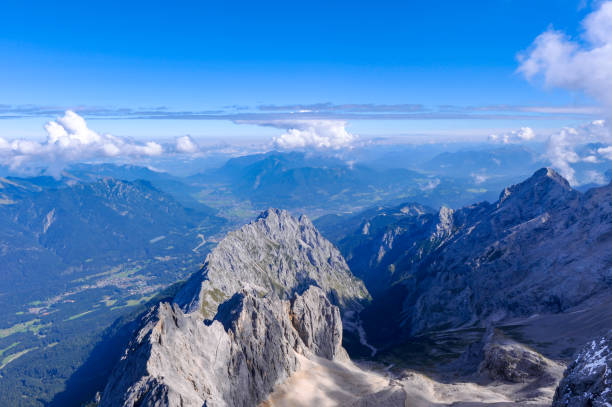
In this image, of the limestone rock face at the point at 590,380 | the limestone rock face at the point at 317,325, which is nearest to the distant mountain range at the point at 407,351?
the limestone rock face at the point at 590,380

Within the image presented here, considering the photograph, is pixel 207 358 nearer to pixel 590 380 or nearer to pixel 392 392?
pixel 392 392

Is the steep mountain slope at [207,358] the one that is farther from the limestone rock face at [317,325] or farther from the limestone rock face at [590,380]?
the limestone rock face at [590,380]

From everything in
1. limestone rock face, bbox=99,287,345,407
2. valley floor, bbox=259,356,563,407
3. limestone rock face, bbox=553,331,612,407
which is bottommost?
valley floor, bbox=259,356,563,407

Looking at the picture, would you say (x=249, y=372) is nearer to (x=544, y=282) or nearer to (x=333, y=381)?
(x=333, y=381)

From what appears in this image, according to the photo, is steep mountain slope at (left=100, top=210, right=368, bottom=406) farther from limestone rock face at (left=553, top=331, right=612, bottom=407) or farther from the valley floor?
limestone rock face at (left=553, top=331, right=612, bottom=407)

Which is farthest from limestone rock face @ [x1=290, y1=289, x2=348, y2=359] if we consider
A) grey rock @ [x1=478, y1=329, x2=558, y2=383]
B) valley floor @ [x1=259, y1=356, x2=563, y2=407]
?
grey rock @ [x1=478, y1=329, x2=558, y2=383]

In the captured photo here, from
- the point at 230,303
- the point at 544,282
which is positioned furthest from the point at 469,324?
the point at 230,303
